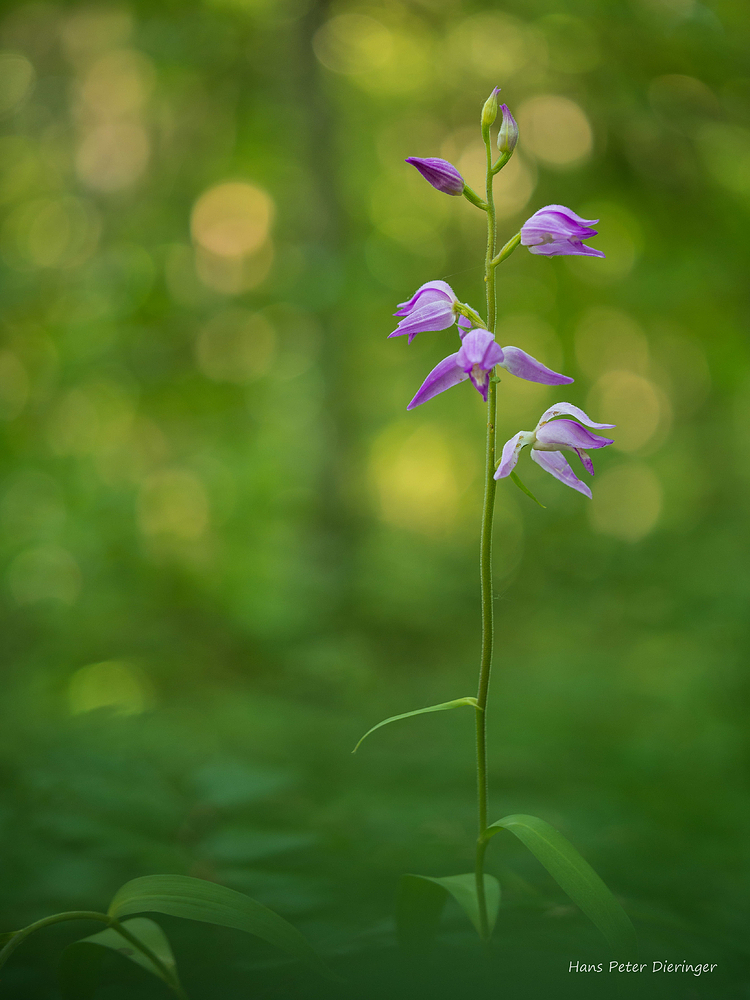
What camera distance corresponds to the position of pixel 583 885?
0.83m

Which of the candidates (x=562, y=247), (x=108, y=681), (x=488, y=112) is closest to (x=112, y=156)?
(x=108, y=681)

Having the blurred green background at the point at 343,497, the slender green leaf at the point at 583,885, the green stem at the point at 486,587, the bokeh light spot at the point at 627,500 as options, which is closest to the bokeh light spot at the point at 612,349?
the blurred green background at the point at 343,497

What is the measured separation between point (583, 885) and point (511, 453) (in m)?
0.58

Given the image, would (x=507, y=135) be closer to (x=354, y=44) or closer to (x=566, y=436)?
(x=566, y=436)

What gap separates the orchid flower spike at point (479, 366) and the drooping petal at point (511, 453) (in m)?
0.09

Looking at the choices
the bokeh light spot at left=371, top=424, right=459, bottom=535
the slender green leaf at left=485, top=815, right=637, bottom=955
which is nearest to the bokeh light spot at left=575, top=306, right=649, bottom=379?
the bokeh light spot at left=371, top=424, right=459, bottom=535

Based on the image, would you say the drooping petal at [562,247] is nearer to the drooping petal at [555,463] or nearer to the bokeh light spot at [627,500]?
the drooping petal at [555,463]

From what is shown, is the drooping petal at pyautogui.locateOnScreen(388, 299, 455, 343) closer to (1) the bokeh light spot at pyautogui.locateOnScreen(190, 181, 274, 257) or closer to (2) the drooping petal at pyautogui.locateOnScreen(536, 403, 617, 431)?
(2) the drooping petal at pyautogui.locateOnScreen(536, 403, 617, 431)

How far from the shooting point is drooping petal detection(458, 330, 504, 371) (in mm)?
856

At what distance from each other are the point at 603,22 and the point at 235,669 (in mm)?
3863

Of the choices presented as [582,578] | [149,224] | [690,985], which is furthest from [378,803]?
[149,224]

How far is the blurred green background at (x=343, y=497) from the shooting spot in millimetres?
1255

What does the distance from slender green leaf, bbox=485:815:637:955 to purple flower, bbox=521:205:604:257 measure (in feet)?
2.74

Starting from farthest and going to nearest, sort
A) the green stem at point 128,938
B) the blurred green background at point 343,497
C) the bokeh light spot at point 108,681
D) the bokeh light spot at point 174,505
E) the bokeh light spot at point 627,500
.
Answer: the bokeh light spot at point 627,500
the bokeh light spot at point 174,505
the bokeh light spot at point 108,681
the blurred green background at point 343,497
the green stem at point 128,938
